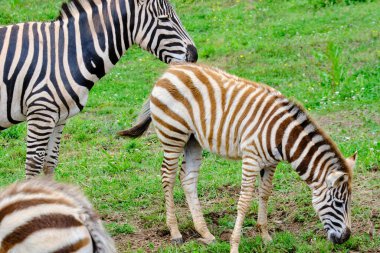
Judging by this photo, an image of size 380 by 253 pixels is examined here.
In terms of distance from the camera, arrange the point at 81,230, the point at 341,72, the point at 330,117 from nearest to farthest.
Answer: the point at 81,230, the point at 330,117, the point at 341,72

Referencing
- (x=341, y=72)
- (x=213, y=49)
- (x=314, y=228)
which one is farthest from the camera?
(x=213, y=49)

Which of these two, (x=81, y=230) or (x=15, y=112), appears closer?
(x=81, y=230)

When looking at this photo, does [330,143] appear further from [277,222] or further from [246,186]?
Answer: [277,222]

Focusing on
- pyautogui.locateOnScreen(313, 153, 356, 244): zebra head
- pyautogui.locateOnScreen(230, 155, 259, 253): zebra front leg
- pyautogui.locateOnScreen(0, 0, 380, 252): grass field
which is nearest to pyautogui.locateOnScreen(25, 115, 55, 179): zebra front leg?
pyautogui.locateOnScreen(0, 0, 380, 252): grass field

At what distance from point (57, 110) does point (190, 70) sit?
4.78 ft

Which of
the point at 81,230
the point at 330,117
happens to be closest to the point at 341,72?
the point at 330,117

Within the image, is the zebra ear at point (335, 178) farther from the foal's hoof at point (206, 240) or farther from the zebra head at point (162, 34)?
the zebra head at point (162, 34)

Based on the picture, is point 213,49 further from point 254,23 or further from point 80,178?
point 80,178

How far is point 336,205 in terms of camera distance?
23.1 ft

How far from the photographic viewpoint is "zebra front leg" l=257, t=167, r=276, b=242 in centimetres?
761

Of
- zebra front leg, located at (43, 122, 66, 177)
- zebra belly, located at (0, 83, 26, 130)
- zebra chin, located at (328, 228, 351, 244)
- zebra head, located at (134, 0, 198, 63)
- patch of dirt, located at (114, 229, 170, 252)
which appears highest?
zebra head, located at (134, 0, 198, 63)

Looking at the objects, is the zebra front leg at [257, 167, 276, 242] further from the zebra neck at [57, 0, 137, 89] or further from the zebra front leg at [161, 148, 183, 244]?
the zebra neck at [57, 0, 137, 89]

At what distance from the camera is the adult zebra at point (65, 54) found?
25.9 feet

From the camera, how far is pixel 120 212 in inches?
337
